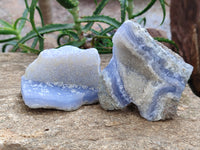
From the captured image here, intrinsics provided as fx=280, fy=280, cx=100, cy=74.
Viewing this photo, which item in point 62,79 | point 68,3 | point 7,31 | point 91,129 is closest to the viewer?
point 91,129

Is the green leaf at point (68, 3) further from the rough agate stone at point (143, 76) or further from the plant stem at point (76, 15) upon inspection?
the rough agate stone at point (143, 76)

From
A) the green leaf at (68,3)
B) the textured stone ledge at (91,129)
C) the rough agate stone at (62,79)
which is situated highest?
the green leaf at (68,3)

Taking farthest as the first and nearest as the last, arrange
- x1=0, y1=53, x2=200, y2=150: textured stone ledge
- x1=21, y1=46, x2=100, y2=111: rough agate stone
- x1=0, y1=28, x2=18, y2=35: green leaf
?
x1=0, y1=28, x2=18, y2=35: green leaf, x1=21, y1=46, x2=100, y2=111: rough agate stone, x1=0, y1=53, x2=200, y2=150: textured stone ledge

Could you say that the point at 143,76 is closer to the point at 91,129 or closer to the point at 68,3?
the point at 91,129

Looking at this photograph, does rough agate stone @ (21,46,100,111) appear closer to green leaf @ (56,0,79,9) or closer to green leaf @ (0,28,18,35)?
green leaf @ (56,0,79,9)

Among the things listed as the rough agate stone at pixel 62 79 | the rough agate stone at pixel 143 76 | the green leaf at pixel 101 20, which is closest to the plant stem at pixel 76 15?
the green leaf at pixel 101 20

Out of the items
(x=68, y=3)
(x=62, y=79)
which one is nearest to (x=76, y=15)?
(x=68, y=3)

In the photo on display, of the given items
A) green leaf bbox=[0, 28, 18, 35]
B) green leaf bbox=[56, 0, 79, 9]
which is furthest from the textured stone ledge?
green leaf bbox=[0, 28, 18, 35]
